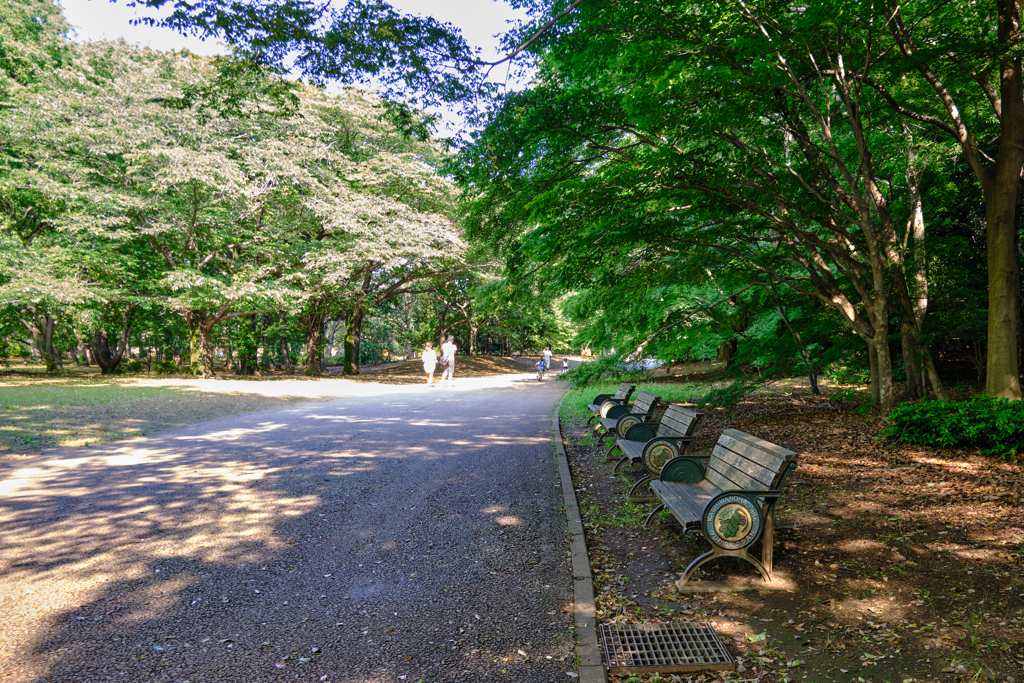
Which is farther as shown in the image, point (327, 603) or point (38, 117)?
point (38, 117)

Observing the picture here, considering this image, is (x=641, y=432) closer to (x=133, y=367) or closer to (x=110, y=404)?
(x=110, y=404)

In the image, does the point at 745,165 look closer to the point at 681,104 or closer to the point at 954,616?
the point at 681,104

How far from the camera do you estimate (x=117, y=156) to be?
2145 cm

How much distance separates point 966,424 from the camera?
6520 mm

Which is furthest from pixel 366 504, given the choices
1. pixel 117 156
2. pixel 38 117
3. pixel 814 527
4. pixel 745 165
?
pixel 117 156

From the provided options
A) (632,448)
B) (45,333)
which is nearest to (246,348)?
(45,333)

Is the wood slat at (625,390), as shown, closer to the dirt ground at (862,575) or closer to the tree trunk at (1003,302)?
the dirt ground at (862,575)

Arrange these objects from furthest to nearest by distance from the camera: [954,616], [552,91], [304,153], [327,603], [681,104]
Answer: [304,153] → [552,91] → [681,104] → [327,603] → [954,616]

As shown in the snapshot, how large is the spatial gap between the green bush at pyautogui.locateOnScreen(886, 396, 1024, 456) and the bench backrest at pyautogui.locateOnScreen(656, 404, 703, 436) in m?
3.03

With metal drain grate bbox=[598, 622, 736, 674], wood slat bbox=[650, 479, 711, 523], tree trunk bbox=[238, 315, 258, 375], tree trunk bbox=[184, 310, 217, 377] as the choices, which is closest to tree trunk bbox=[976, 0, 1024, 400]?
wood slat bbox=[650, 479, 711, 523]

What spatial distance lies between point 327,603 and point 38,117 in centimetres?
2287

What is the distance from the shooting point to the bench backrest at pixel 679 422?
6.10 meters

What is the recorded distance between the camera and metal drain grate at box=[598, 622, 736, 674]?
291 cm

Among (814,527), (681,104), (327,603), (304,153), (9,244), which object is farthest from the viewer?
(304,153)
